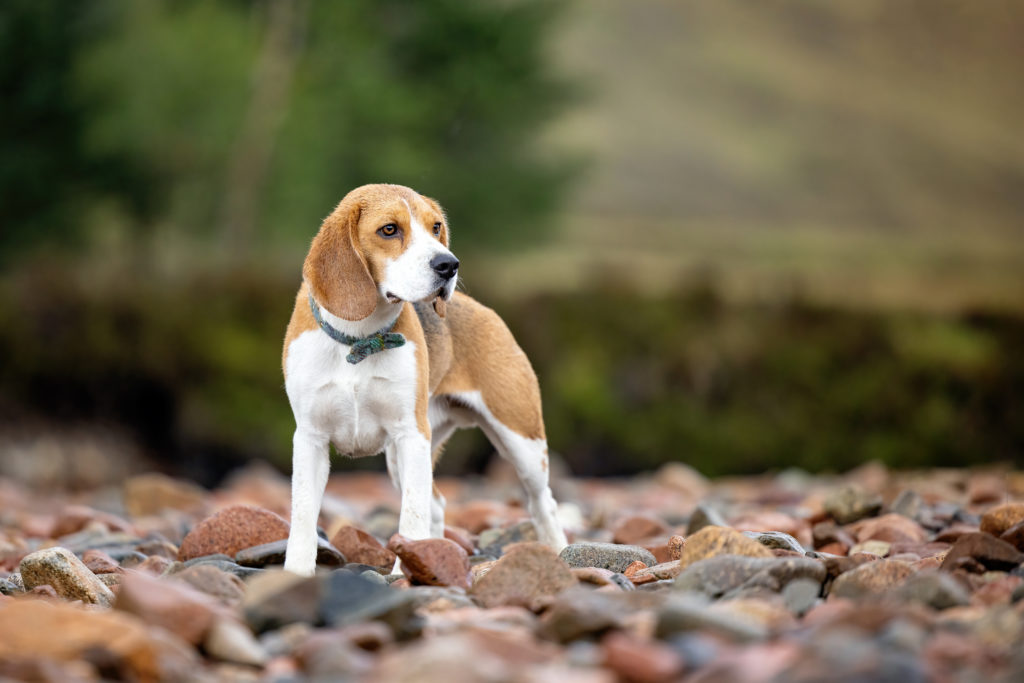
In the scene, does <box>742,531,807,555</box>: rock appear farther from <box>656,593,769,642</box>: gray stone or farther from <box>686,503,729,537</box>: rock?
<box>656,593,769,642</box>: gray stone

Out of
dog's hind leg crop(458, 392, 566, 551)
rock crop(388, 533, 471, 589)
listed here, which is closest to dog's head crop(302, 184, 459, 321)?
dog's hind leg crop(458, 392, 566, 551)

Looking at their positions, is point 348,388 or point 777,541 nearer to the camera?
point 777,541

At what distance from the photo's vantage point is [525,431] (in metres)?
6.32

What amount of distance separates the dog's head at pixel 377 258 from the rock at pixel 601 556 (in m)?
1.39

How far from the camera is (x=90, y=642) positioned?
323 centimetres

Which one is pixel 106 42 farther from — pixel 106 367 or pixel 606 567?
pixel 606 567

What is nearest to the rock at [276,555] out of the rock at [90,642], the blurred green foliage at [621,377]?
the rock at [90,642]

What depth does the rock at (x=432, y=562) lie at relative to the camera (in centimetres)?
465

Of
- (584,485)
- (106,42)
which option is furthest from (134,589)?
(106,42)

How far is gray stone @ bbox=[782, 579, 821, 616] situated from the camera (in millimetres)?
3952

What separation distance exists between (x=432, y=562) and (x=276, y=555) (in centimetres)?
113

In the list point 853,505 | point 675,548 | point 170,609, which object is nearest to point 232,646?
point 170,609

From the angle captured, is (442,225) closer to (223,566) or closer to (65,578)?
(223,566)

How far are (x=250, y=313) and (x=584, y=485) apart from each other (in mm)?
5297
